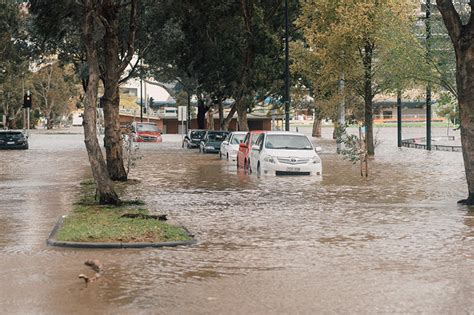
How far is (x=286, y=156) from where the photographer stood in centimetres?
2934

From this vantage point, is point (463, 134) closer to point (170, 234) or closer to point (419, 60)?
point (170, 234)

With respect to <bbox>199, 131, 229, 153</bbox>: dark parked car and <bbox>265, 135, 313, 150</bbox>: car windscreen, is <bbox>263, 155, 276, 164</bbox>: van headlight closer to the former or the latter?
<bbox>265, 135, 313, 150</bbox>: car windscreen

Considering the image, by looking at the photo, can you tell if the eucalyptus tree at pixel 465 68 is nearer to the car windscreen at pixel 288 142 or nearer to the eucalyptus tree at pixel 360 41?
the car windscreen at pixel 288 142

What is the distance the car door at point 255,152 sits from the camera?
101ft

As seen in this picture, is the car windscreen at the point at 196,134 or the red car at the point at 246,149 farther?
the car windscreen at the point at 196,134

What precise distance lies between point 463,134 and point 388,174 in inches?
468

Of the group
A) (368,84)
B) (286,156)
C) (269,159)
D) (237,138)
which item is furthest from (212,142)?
(286,156)

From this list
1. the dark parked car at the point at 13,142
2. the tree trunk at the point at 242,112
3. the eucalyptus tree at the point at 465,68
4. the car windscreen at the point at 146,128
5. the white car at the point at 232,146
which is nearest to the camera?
the eucalyptus tree at the point at 465,68

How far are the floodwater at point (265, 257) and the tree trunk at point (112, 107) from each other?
8.86 ft

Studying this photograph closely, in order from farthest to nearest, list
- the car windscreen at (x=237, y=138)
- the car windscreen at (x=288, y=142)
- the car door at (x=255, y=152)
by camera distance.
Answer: the car windscreen at (x=237, y=138), the car door at (x=255, y=152), the car windscreen at (x=288, y=142)

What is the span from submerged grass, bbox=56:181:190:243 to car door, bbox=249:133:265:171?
12.8 metres

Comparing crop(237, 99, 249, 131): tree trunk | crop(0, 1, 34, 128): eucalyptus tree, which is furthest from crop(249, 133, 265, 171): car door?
crop(237, 99, 249, 131): tree trunk

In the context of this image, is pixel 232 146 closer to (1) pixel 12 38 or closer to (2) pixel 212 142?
(2) pixel 212 142

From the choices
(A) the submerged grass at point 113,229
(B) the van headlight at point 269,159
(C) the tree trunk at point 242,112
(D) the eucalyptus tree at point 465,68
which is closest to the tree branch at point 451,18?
(D) the eucalyptus tree at point 465,68
